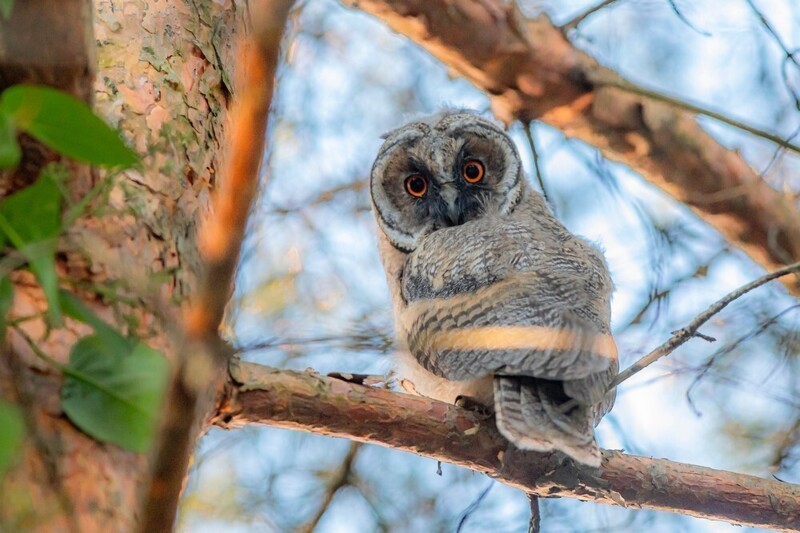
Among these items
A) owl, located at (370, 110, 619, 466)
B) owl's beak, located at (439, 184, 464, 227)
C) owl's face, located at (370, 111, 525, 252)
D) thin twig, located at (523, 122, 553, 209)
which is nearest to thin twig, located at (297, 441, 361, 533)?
owl, located at (370, 110, 619, 466)

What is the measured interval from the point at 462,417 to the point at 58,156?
4.59 ft

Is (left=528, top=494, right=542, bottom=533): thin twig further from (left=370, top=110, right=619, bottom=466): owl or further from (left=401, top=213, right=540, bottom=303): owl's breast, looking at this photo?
(left=401, top=213, right=540, bottom=303): owl's breast

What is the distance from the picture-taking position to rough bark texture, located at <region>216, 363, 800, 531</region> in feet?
7.02

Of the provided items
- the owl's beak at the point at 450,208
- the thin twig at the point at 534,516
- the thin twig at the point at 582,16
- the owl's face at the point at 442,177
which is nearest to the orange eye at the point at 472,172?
the owl's face at the point at 442,177

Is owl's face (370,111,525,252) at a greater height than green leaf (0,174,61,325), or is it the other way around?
green leaf (0,174,61,325)

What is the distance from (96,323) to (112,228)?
17.1 inches

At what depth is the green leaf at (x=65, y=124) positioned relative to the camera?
3.33 feet

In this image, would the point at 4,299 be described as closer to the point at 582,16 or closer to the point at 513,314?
the point at 513,314

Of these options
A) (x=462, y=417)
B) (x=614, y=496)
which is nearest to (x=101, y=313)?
(x=462, y=417)

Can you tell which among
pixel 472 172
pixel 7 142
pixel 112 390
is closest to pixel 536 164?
pixel 472 172

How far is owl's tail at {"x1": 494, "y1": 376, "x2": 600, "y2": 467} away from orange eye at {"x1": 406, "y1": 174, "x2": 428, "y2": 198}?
58.5 inches

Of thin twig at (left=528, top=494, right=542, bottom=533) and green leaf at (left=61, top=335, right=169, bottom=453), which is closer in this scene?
green leaf at (left=61, top=335, right=169, bottom=453)

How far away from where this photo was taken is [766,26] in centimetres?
320

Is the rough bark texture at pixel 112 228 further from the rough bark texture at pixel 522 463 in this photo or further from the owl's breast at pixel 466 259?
the owl's breast at pixel 466 259
